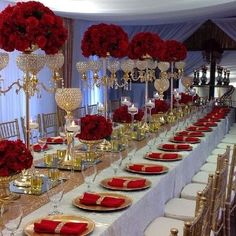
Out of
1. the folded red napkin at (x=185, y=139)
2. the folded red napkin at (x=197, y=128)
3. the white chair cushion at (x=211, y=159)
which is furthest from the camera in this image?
the folded red napkin at (x=197, y=128)

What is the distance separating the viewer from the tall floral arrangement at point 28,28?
2.27 m

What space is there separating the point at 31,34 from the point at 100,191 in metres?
0.97

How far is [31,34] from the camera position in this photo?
226 centimetres

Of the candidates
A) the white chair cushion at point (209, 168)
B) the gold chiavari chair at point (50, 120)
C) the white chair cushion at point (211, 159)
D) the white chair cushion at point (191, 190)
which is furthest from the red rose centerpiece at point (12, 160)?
the gold chiavari chair at point (50, 120)

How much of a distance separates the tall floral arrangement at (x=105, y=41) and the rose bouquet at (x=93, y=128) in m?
0.78

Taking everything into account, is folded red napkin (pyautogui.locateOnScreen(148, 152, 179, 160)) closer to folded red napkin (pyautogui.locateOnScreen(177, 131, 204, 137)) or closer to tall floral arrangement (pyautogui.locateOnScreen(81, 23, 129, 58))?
tall floral arrangement (pyautogui.locateOnScreen(81, 23, 129, 58))

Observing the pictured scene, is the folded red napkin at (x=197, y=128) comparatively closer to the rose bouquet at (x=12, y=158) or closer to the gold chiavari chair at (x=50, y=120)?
the gold chiavari chair at (x=50, y=120)

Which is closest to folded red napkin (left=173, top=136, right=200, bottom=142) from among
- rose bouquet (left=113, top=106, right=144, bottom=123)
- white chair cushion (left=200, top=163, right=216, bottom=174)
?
white chair cushion (left=200, top=163, right=216, bottom=174)

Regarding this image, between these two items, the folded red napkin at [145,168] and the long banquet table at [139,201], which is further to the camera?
the folded red napkin at [145,168]

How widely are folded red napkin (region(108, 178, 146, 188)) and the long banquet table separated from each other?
51 millimetres

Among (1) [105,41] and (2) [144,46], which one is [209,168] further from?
(1) [105,41]

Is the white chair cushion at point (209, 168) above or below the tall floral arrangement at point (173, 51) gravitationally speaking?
below

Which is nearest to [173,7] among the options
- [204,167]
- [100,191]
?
[204,167]

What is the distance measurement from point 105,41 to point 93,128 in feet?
2.95
